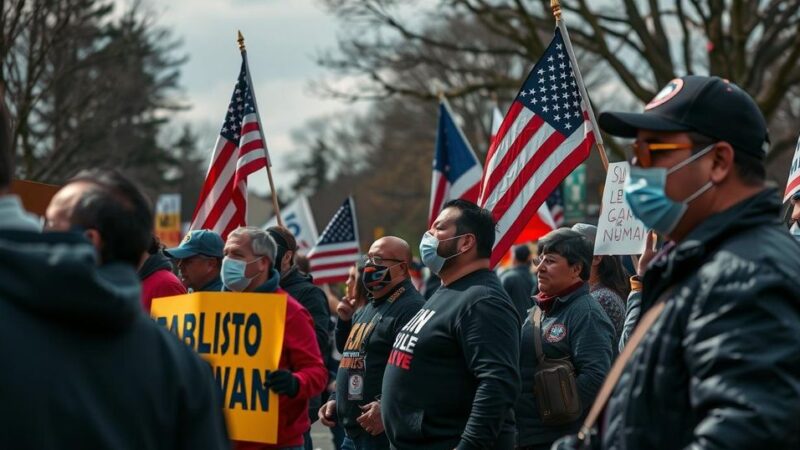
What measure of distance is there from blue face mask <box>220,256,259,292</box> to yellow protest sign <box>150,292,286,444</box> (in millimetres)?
327

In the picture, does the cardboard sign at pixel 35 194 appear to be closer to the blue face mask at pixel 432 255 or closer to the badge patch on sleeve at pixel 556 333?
the blue face mask at pixel 432 255

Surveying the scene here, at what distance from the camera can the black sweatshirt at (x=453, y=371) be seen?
19.1 ft

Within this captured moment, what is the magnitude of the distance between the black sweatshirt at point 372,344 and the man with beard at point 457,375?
3.27ft

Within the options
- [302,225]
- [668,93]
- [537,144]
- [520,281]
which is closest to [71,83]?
[302,225]

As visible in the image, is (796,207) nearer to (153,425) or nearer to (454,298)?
(454,298)

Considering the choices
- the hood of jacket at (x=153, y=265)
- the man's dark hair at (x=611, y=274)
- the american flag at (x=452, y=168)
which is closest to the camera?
the hood of jacket at (x=153, y=265)

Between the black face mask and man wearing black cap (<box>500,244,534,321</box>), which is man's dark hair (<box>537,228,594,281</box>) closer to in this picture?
the black face mask

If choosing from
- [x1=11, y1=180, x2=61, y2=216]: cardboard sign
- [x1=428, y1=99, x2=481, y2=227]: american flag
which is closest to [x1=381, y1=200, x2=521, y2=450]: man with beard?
[x1=11, y1=180, x2=61, y2=216]: cardboard sign

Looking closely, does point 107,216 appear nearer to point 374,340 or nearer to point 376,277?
point 374,340

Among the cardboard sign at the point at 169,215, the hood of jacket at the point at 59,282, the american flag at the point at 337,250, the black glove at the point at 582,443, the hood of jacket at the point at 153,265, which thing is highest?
the hood of jacket at the point at 59,282

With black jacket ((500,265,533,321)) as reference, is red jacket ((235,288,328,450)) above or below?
above

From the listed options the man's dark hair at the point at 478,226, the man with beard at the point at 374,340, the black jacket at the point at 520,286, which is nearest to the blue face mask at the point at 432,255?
the man's dark hair at the point at 478,226

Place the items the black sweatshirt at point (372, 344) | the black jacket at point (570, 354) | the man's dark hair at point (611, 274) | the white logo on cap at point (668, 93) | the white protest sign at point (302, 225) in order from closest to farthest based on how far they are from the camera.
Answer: the white logo on cap at point (668, 93)
the black jacket at point (570, 354)
the black sweatshirt at point (372, 344)
the man's dark hair at point (611, 274)
the white protest sign at point (302, 225)

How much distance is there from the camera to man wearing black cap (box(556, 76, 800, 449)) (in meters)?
2.92
